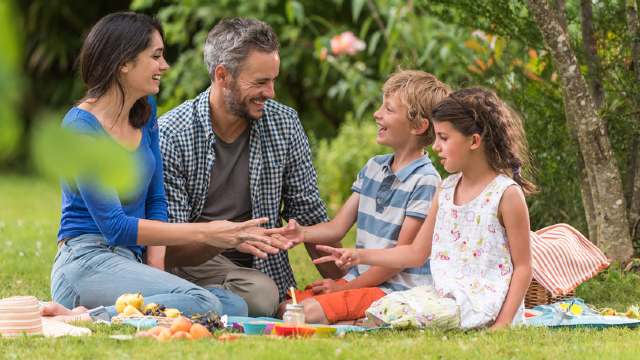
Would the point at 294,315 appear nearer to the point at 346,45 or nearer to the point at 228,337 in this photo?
the point at 228,337

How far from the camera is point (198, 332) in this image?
307 centimetres

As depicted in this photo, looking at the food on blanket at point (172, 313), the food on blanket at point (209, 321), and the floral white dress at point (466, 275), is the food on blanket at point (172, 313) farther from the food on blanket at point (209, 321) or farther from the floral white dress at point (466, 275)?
the floral white dress at point (466, 275)

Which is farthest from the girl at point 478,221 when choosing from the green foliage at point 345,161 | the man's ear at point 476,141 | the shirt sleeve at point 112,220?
the green foliage at point 345,161

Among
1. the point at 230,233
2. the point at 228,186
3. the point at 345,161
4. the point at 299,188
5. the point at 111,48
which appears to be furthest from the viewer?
the point at 345,161

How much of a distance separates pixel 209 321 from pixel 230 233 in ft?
1.43

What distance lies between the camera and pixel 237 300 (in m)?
3.89

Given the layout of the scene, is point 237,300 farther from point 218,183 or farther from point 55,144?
point 55,144

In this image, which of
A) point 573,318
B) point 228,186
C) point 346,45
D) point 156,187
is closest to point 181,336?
point 156,187

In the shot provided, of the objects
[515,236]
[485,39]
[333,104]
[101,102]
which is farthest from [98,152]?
[333,104]

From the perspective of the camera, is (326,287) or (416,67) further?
(416,67)

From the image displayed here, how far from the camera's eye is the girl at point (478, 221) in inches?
134

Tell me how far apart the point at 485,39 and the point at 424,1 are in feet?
2.33

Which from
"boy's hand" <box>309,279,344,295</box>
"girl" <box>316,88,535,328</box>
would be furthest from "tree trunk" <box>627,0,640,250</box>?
"boy's hand" <box>309,279,344,295</box>

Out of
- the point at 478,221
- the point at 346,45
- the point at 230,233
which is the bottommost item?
the point at 230,233
